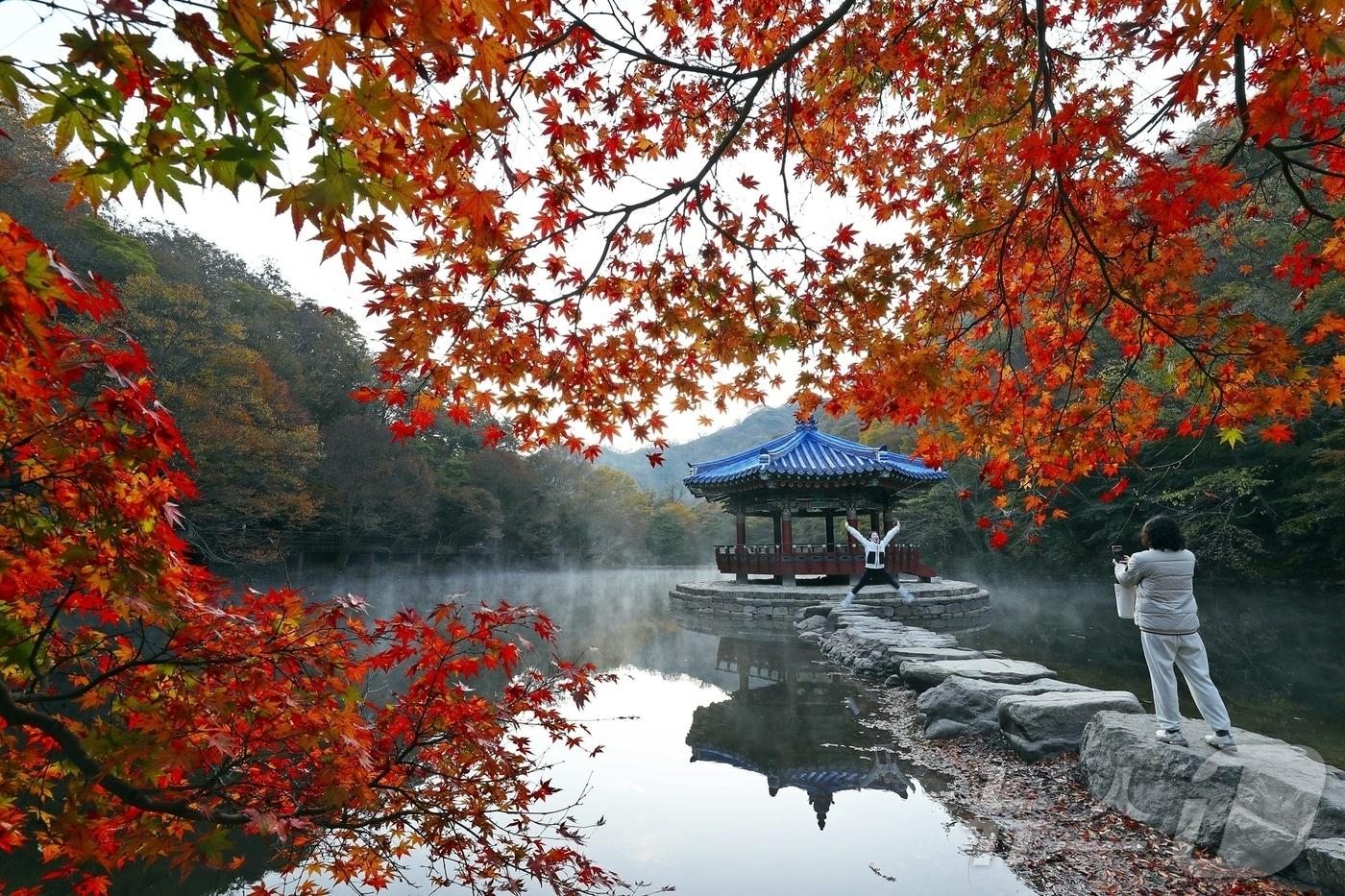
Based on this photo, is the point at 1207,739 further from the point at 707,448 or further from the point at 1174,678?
the point at 707,448

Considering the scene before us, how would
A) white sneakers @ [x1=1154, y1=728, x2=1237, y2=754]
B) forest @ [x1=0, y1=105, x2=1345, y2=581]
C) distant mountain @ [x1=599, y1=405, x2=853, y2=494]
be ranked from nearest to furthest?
1. white sneakers @ [x1=1154, y1=728, x2=1237, y2=754]
2. forest @ [x1=0, y1=105, x2=1345, y2=581]
3. distant mountain @ [x1=599, y1=405, x2=853, y2=494]

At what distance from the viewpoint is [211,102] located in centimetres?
142

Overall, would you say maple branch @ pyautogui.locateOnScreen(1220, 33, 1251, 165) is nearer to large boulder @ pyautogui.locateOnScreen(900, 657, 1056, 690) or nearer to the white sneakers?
the white sneakers

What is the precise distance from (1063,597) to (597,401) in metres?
18.0

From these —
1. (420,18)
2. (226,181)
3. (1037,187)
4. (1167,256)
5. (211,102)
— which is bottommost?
(226,181)

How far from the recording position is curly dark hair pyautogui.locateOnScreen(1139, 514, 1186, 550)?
3.91m

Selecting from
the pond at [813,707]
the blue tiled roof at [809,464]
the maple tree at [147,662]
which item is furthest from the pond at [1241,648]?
the maple tree at [147,662]

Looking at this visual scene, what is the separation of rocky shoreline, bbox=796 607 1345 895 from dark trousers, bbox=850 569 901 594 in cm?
832

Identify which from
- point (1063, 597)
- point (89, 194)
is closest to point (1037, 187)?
point (89, 194)

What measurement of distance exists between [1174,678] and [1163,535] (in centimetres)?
83

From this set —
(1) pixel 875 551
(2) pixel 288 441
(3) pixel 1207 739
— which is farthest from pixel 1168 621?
(2) pixel 288 441

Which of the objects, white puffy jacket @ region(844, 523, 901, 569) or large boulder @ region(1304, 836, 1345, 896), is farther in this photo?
white puffy jacket @ region(844, 523, 901, 569)

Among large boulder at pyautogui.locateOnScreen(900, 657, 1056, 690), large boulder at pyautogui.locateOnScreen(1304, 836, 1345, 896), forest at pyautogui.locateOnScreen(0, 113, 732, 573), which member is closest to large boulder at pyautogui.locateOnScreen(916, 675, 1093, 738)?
large boulder at pyautogui.locateOnScreen(900, 657, 1056, 690)

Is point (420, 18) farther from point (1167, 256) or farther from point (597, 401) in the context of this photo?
point (1167, 256)
